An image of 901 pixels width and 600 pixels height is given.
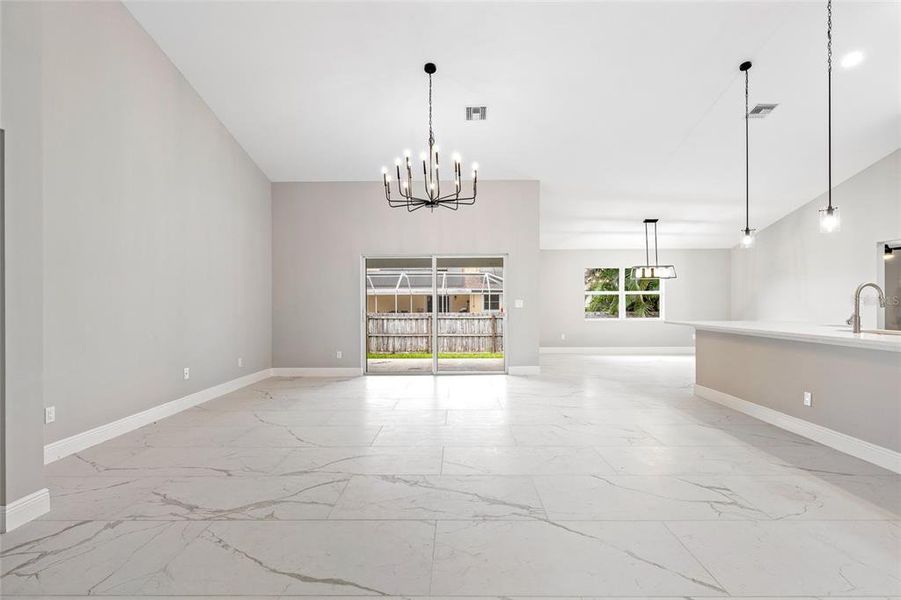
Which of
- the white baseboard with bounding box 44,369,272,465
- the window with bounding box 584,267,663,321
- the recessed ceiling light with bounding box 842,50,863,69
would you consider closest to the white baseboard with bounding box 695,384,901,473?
the recessed ceiling light with bounding box 842,50,863,69

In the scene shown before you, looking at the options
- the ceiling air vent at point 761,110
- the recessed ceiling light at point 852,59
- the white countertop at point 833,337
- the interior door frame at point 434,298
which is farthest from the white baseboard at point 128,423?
the recessed ceiling light at point 852,59

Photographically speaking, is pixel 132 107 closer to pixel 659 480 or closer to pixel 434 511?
pixel 434 511

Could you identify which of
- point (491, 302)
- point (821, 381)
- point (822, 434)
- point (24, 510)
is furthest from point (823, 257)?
point (24, 510)

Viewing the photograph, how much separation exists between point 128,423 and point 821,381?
6.01m

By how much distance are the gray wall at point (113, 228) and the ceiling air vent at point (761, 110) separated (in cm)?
656

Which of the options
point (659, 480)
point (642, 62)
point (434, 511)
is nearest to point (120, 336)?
point (434, 511)

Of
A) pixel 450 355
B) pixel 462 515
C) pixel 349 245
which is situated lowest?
pixel 462 515

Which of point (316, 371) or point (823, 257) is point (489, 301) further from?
point (823, 257)

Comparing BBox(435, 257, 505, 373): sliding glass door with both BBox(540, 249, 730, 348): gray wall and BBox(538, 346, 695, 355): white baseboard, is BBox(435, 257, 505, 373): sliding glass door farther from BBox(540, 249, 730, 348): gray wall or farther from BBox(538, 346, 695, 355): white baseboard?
BBox(540, 249, 730, 348): gray wall

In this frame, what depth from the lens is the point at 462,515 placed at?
2291mm

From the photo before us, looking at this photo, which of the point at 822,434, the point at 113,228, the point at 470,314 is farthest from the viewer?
the point at 470,314

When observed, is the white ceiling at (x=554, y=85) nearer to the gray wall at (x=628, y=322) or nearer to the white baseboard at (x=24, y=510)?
the gray wall at (x=628, y=322)

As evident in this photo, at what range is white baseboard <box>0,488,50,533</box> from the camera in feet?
6.98

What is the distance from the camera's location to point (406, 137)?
5.87 m
